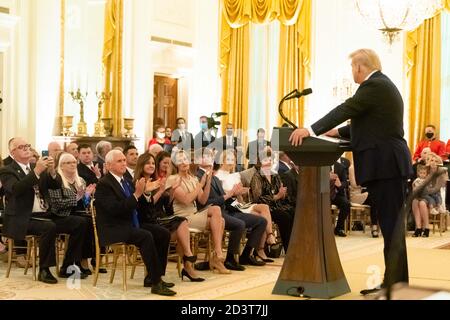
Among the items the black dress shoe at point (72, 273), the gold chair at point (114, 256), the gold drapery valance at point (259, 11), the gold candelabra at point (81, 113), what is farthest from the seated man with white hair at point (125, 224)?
the gold drapery valance at point (259, 11)

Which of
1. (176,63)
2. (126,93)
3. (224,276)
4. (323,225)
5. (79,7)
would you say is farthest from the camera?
(176,63)

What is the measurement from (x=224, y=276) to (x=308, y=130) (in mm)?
2311

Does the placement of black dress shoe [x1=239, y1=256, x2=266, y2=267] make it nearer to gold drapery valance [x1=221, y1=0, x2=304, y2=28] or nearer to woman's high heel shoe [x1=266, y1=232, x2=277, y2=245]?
woman's high heel shoe [x1=266, y1=232, x2=277, y2=245]

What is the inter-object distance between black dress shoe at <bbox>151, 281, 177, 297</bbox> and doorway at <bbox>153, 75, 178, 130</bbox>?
29.0 feet

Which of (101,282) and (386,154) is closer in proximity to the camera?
(386,154)

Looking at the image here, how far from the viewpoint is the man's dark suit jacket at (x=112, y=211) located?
6.14 meters

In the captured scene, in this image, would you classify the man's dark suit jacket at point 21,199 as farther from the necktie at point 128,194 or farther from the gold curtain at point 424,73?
the gold curtain at point 424,73

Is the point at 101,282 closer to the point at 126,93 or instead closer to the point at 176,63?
the point at 126,93

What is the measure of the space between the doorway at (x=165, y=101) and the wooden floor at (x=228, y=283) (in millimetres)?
7159

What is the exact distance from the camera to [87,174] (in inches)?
310

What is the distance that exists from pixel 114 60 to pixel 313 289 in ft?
29.4

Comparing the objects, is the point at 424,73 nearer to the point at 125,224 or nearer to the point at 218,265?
the point at 218,265
